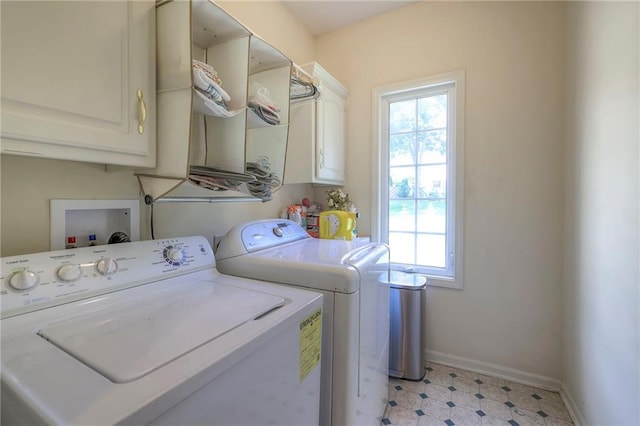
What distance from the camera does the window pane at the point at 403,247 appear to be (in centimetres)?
247

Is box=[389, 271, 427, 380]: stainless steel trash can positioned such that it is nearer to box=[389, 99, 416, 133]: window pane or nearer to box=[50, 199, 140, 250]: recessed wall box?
box=[389, 99, 416, 133]: window pane

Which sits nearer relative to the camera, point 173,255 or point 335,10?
point 173,255

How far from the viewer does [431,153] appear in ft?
7.80

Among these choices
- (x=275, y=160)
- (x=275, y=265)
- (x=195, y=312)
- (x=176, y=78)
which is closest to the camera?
(x=195, y=312)

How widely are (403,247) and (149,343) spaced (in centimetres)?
216

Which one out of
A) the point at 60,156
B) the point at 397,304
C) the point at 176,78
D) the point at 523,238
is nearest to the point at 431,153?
the point at 523,238

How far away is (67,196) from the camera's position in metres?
1.05

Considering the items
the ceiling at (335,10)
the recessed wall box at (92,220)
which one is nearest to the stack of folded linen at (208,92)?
the recessed wall box at (92,220)

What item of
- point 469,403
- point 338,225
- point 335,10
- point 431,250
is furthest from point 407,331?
point 335,10

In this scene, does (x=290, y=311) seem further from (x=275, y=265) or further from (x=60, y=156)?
(x=60, y=156)

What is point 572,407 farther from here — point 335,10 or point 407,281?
point 335,10

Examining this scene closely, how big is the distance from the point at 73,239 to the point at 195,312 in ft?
2.00

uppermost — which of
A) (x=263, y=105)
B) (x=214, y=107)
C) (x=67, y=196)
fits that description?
(x=263, y=105)

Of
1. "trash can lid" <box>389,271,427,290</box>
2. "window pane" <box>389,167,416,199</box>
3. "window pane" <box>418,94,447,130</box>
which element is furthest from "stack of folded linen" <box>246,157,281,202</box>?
"window pane" <box>418,94,447,130</box>
